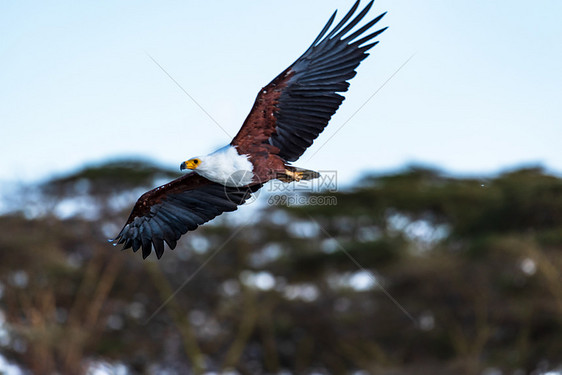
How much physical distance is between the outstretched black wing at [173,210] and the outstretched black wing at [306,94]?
0.82m

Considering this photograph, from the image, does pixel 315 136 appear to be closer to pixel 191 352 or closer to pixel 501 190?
pixel 501 190

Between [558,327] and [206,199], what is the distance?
12461 millimetres

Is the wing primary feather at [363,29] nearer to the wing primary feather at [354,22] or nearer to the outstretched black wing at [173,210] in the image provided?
the wing primary feather at [354,22]

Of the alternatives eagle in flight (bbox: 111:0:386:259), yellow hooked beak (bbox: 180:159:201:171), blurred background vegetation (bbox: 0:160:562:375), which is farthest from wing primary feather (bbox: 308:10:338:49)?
blurred background vegetation (bbox: 0:160:562:375)

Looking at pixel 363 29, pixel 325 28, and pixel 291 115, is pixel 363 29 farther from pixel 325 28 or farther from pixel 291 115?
pixel 291 115

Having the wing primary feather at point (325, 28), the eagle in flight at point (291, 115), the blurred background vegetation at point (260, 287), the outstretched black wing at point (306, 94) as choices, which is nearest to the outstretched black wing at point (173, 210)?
the eagle in flight at point (291, 115)

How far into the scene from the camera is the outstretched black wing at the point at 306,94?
7.07 metres

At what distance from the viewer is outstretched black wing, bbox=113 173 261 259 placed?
7844 millimetres

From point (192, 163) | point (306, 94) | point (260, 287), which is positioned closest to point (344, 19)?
point (306, 94)

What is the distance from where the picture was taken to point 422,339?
66.1 ft

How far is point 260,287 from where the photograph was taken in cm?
2138

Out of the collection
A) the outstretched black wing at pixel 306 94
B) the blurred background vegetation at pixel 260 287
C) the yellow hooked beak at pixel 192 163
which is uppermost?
the outstretched black wing at pixel 306 94

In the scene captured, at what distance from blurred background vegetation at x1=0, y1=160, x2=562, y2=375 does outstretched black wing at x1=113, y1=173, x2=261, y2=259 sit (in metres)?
11.8

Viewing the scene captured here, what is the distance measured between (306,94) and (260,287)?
1453 centimetres
